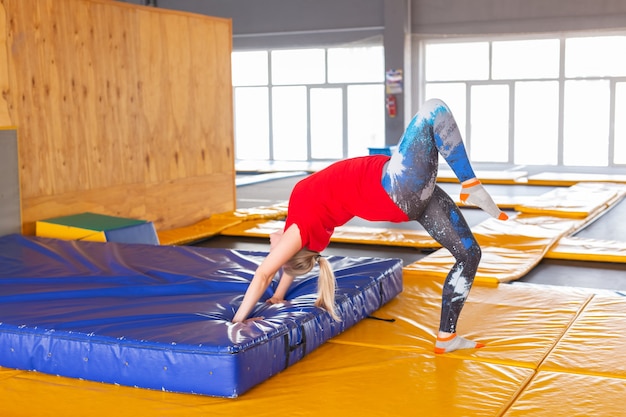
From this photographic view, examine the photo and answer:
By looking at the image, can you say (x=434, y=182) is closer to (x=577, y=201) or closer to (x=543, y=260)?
(x=543, y=260)

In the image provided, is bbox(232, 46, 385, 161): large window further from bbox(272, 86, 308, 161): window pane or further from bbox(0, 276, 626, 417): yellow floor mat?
bbox(0, 276, 626, 417): yellow floor mat

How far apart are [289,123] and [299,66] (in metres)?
1.55

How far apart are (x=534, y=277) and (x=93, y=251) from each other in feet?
11.2

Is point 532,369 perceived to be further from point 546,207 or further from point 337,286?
point 546,207

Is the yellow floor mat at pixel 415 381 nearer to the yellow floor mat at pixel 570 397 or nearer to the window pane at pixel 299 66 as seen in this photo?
the yellow floor mat at pixel 570 397

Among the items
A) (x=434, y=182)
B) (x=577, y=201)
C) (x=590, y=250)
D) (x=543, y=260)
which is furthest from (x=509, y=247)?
(x=434, y=182)

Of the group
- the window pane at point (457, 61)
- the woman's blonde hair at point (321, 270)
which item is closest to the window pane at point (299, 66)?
the window pane at point (457, 61)

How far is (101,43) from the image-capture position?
718 centimetres

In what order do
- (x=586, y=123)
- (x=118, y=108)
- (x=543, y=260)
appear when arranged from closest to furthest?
(x=543, y=260), (x=118, y=108), (x=586, y=123)

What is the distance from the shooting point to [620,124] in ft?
53.6

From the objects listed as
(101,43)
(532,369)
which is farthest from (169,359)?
(101,43)

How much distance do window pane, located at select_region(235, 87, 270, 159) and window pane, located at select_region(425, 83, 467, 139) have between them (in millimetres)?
4521

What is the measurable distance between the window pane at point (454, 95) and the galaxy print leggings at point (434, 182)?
1425 centimetres

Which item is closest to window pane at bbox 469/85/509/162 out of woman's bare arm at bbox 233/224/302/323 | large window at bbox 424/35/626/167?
large window at bbox 424/35/626/167
